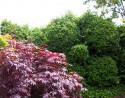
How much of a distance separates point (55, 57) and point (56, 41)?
130 inches

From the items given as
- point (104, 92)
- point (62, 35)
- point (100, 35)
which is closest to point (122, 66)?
point (100, 35)

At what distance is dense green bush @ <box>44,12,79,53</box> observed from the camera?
9.96 m

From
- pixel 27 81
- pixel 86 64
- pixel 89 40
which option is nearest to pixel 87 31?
pixel 89 40

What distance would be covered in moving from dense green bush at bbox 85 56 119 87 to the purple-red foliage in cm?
289

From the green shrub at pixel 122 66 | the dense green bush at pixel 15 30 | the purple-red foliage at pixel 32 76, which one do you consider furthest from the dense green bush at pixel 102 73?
the purple-red foliage at pixel 32 76

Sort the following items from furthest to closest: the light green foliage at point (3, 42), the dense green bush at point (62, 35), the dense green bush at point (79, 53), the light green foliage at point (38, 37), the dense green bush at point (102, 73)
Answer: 1. the light green foliage at point (38, 37)
2. the dense green bush at point (62, 35)
3. the dense green bush at point (79, 53)
4. the dense green bush at point (102, 73)
5. the light green foliage at point (3, 42)

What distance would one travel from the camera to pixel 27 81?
613 centimetres

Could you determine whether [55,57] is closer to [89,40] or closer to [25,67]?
[25,67]

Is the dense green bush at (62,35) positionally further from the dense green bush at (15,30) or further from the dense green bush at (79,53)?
the dense green bush at (15,30)

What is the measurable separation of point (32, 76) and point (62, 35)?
149 inches

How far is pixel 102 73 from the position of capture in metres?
9.66

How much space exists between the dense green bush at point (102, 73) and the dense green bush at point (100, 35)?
0.40 metres

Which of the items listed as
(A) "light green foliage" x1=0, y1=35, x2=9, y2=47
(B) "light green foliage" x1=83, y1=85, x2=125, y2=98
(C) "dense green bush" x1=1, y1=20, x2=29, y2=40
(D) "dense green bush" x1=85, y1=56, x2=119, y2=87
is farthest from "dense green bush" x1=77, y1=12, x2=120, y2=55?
(A) "light green foliage" x1=0, y1=35, x2=9, y2=47

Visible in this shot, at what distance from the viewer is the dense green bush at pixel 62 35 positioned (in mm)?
9956
